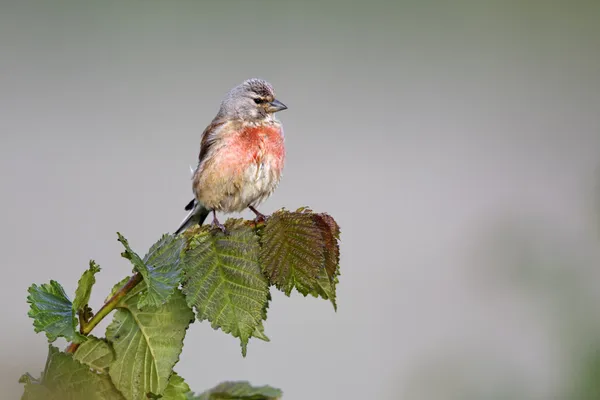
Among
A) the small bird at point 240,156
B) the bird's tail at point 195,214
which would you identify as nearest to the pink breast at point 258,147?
the small bird at point 240,156

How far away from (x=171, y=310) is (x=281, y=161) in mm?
840

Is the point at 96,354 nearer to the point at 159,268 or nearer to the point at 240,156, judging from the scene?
the point at 159,268

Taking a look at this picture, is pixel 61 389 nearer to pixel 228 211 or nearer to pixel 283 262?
pixel 283 262

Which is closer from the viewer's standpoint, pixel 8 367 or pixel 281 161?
pixel 8 367

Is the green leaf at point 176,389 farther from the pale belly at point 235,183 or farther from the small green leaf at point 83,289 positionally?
the pale belly at point 235,183

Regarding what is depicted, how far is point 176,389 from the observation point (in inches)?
22.8

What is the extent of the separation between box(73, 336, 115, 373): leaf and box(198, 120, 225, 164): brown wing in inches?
35.3

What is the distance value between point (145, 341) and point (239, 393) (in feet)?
0.28

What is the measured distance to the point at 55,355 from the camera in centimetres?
54

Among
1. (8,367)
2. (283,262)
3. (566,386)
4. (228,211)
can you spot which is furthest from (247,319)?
→ (566,386)

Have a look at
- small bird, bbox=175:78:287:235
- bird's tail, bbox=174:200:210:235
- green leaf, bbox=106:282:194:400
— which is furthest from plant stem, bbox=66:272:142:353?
bird's tail, bbox=174:200:210:235

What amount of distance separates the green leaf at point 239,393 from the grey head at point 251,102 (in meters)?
0.89

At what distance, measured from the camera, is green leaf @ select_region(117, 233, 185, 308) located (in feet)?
1.73

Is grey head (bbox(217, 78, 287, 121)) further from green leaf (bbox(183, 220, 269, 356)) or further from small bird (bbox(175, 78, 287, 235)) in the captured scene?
green leaf (bbox(183, 220, 269, 356))
